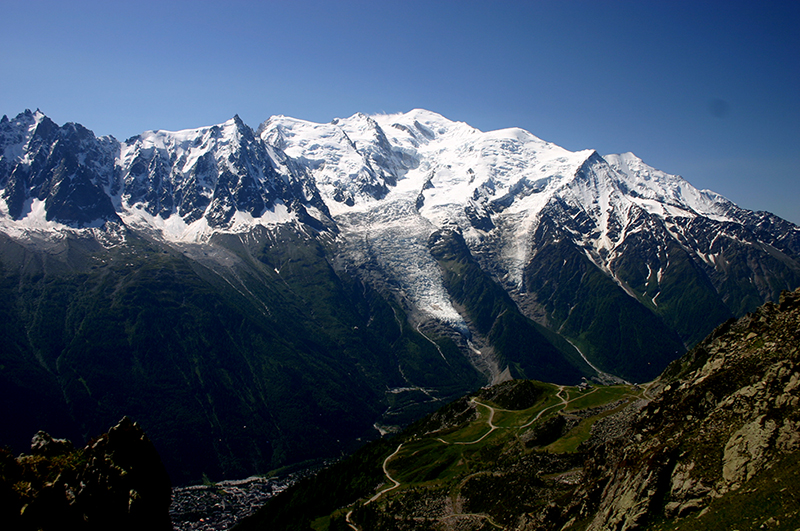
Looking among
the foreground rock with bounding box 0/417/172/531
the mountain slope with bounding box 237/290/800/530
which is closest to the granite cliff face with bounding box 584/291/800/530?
the mountain slope with bounding box 237/290/800/530

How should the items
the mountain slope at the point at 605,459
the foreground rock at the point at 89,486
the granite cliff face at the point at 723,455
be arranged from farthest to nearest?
1. the mountain slope at the point at 605,459
2. the granite cliff face at the point at 723,455
3. the foreground rock at the point at 89,486

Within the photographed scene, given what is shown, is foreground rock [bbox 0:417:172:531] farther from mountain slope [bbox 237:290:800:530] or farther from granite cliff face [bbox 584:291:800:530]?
mountain slope [bbox 237:290:800:530]

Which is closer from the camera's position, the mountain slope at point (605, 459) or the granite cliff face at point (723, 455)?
the granite cliff face at point (723, 455)

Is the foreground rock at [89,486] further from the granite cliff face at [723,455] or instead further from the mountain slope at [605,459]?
the mountain slope at [605,459]

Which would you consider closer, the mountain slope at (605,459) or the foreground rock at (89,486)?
the foreground rock at (89,486)

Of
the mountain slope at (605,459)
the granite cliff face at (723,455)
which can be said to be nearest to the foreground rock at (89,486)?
the granite cliff face at (723,455)

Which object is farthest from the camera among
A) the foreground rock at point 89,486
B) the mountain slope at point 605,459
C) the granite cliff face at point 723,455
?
the mountain slope at point 605,459
